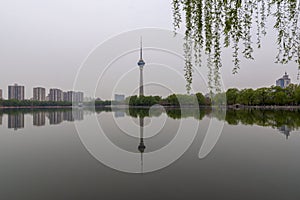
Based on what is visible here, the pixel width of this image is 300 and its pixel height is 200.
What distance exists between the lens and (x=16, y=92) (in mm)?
80938

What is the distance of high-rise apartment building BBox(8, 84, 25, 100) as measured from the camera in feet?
262

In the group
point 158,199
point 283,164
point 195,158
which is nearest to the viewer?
point 158,199

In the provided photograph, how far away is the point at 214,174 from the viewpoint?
5.81 m

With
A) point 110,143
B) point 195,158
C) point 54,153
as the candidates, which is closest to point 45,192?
point 54,153

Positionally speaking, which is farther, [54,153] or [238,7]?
[54,153]

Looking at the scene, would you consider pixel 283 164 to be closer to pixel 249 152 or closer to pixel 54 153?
pixel 249 152

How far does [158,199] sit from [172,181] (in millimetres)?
1057

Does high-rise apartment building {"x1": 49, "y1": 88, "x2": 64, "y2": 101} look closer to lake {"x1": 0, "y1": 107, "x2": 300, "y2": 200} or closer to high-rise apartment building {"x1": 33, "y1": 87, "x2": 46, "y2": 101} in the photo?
high-rise apartment building {"x1": 33, "y1": 87, "x2": 46, "y2": 101}

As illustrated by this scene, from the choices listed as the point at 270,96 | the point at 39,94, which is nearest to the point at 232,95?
the point at 270,96

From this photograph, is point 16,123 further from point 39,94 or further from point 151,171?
point 39,94

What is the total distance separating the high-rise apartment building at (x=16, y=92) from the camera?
80.0 metres

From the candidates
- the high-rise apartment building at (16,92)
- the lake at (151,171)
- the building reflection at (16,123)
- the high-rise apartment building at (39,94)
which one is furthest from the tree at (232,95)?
the high-rise apartment building at (16,92)

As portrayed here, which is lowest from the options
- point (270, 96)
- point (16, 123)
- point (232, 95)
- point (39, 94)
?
point (16, 123)

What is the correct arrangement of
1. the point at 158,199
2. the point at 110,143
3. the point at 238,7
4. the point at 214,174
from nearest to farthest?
the point at 238,7 → the point at 158,199 → the point at 214,174 → the point at 110,143
